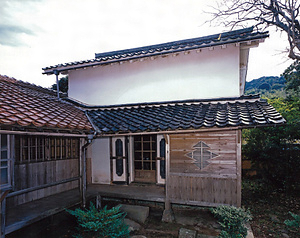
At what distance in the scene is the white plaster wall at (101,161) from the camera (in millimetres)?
8156

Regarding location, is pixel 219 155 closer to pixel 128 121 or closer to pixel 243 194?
pixel 128 121

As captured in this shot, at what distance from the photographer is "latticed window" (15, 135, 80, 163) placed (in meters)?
5.76

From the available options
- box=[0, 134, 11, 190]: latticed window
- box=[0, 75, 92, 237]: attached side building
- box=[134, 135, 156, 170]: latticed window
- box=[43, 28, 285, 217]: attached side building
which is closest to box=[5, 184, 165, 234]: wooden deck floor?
box=[0, 75, 92, 237]: attached side building

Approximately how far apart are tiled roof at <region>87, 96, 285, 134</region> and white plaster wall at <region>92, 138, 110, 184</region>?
5.23ft

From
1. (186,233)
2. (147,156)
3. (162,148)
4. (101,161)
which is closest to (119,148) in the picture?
(101,161)

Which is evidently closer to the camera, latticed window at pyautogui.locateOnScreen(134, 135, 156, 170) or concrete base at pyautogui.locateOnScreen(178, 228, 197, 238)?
concrete base at pyautogui.locateOnScreen(178, 228, 197, 238)

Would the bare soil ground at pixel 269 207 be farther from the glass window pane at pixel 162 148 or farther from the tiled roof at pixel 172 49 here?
the tiled roof at pixel 172 49

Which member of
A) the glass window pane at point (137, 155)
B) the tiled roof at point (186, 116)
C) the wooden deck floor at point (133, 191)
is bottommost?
the wooden deck floor at point (133, 191)

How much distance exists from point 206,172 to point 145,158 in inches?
120

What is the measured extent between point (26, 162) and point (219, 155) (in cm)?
609

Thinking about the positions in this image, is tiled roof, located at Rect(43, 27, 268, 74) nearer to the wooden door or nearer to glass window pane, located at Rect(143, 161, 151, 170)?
the wooden door

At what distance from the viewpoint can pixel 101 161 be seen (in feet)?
27.1

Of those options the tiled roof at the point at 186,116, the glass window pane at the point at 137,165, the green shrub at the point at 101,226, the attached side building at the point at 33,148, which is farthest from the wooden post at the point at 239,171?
the attached side building at the point at 33,148

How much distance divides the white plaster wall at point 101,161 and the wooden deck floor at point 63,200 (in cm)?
50
